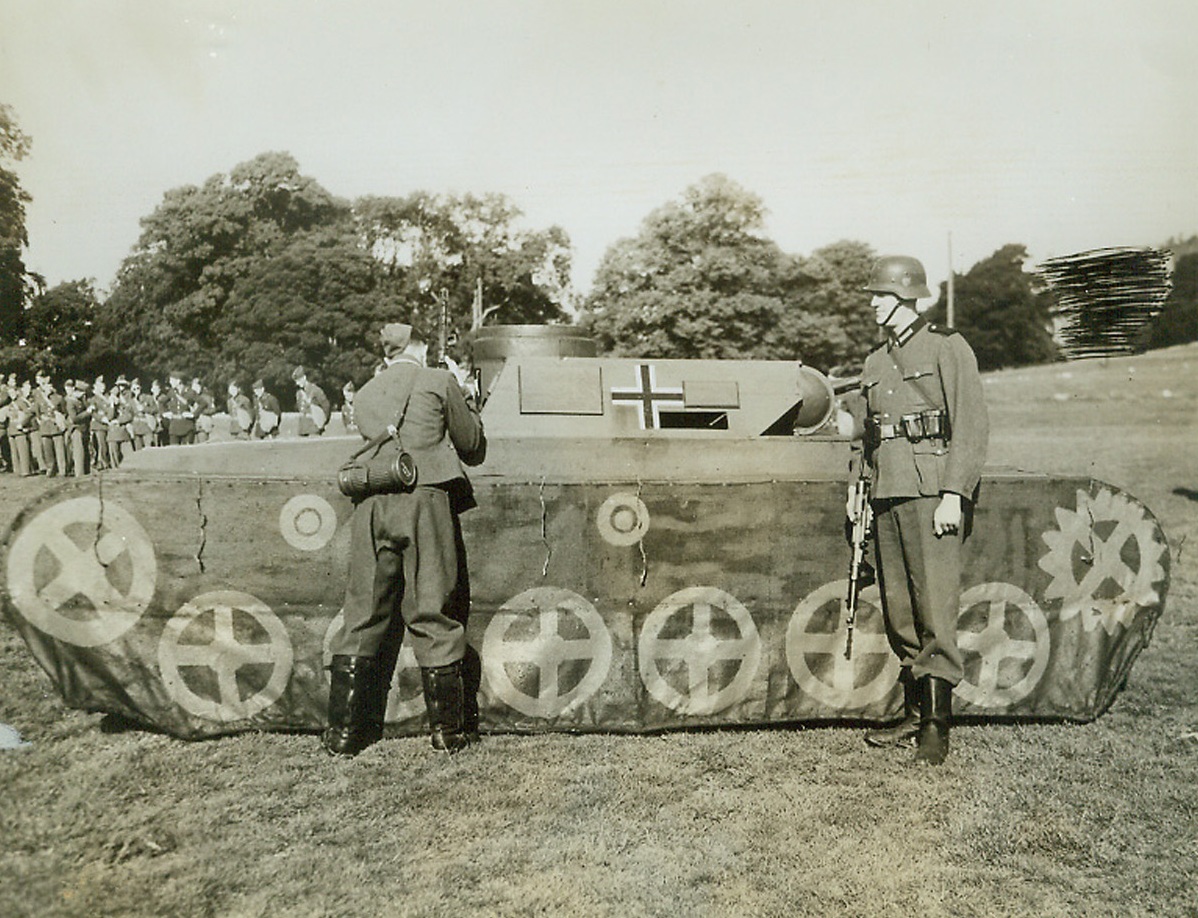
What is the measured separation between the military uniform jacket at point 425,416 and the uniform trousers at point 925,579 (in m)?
2.01

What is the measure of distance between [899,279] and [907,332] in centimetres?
25

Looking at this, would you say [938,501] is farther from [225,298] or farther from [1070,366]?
[1070,366]

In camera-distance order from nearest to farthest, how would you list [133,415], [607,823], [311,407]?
[607,823]
[311,407]
[133,415]

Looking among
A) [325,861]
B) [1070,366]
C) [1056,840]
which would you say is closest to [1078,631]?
[1056,840]

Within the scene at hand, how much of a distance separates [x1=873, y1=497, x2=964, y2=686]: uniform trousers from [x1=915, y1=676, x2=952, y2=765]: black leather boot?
0.05m

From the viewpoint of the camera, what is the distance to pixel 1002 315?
19.3 meters

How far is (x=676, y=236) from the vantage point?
14172mm

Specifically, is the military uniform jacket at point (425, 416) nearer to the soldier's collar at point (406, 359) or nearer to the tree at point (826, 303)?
the soldier's collar at point (406, 359)

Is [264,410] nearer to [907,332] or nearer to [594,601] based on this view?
[594,601]

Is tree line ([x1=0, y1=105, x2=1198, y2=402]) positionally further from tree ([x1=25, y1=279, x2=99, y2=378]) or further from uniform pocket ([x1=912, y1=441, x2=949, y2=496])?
uniform pocket ([x1=912, y1=441, x2=949, y2=496])

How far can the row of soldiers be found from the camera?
9.67 m

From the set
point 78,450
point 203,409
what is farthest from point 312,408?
point 78,450

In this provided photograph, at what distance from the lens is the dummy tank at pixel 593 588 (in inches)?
174

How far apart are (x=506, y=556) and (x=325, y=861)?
1.71 metres
